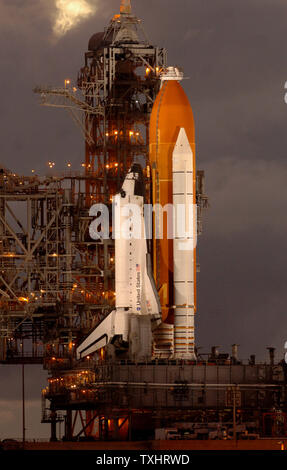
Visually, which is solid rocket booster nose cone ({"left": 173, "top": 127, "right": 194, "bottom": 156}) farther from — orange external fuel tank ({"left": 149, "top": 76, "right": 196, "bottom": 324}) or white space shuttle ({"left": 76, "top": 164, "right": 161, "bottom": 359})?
white space shuttle ({"left": 76, "top": 164, "right": 161, "bottom": 359})

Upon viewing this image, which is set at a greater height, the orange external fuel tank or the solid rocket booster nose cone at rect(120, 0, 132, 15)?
the solid rocket booster nose cone at rect(120, 0, 132, 15)

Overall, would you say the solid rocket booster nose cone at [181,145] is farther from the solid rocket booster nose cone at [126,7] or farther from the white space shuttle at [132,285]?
the solid rocket booster nose cone at [126,7]

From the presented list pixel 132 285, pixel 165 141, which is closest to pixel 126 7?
pixel 165 141

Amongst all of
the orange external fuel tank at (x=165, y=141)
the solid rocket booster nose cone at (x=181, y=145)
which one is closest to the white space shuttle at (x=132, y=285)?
the orange external fuel tank at (x=165, y=141)

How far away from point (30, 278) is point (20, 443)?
22.6 m

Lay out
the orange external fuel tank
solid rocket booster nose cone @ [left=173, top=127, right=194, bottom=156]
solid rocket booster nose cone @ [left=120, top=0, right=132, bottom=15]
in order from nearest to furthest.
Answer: solid rocket booster nose cone @ [left=173, top=127, right=194, bottom=156] → the orange external fuel tank → solid rocket booster nose cone @ [left=120, top=0, right=132, bottom=15]

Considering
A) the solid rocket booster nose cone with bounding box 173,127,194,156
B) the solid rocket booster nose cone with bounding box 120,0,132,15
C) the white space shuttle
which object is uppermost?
the solid rocket booster nose cone with bounding box 120,0,132,15

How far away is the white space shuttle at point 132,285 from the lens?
353 feet

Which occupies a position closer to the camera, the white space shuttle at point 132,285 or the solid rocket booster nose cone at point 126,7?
the white space shuttle at point 132,285

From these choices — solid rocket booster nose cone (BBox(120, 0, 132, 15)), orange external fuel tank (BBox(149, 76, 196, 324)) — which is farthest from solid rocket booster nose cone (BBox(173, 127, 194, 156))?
solid rocket booster nose cone (BBox(120, 0, 132, 15))

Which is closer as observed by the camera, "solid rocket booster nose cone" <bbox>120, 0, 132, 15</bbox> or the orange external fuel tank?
the orange external fuel tank

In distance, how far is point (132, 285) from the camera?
108312 mm

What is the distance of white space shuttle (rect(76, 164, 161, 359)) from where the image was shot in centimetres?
10750
